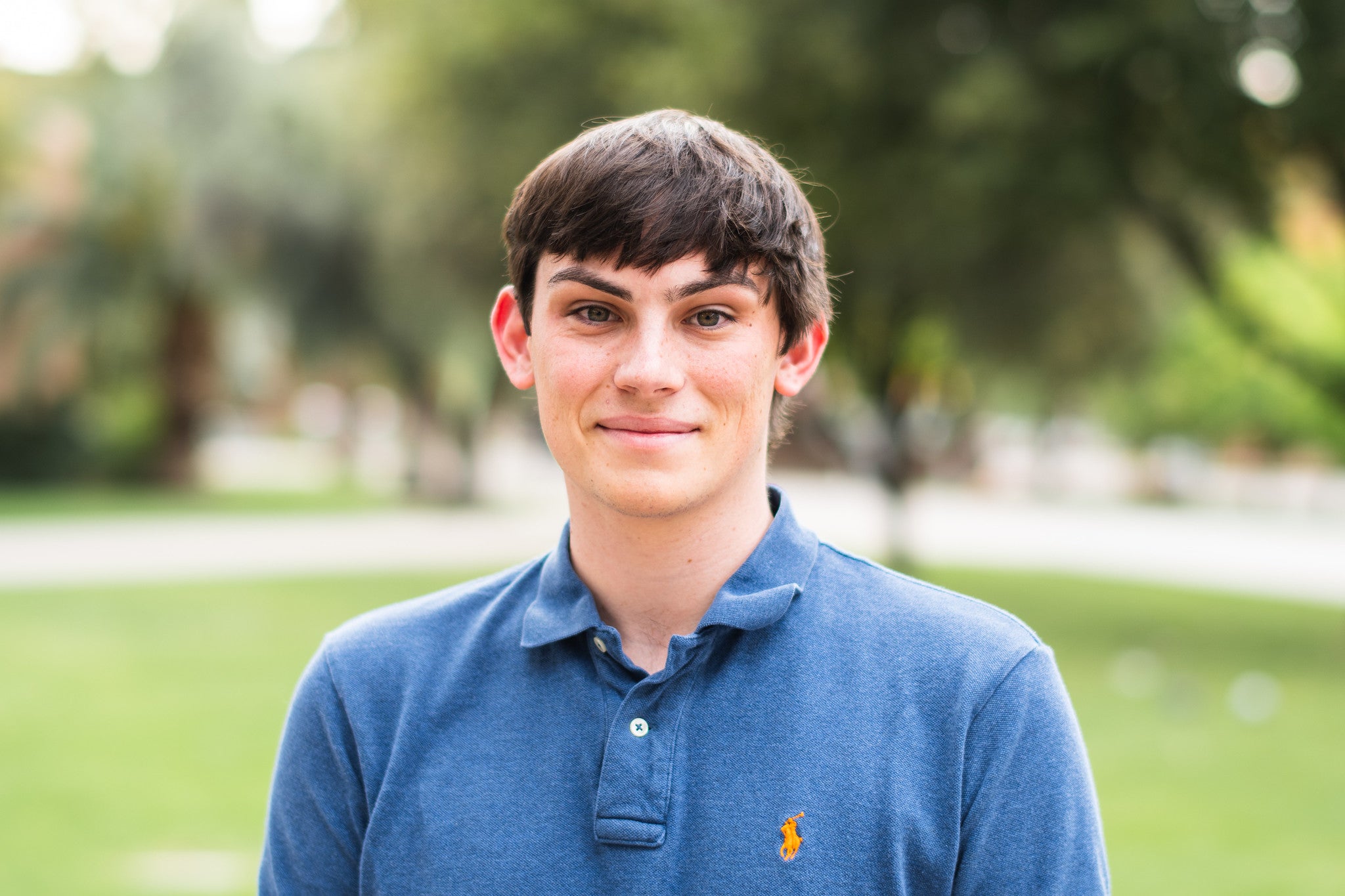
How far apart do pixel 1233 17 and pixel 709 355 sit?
10076 mm

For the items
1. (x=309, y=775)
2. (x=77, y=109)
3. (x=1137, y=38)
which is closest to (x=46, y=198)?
(x=77, y=109)

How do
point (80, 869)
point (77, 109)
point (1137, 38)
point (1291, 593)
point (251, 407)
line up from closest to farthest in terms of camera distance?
point (80, 869)
point (1137, 38)
point (1291, 593)
point (77, 109)
point (251, 407)

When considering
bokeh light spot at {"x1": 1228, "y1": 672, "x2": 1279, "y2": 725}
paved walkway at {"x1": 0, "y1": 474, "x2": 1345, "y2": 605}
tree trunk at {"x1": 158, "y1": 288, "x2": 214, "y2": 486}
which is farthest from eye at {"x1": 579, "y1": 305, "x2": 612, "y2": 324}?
tree trunk at {"x1": 158, "y1": 288, "x2": 214, "y2": 486}

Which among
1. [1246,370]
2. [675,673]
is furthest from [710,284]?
[1246,370]

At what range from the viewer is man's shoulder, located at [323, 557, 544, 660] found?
1.89 meters

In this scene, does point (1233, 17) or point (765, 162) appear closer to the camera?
point (765, 162)

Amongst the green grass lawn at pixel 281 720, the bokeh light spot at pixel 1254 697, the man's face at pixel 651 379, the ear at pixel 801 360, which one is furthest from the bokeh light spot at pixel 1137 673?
the man's face at pixel 651 379

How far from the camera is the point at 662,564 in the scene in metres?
1.85

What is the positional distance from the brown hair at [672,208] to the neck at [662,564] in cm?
27

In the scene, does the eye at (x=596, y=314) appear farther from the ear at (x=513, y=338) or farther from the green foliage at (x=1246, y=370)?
the green foliage at (x=1246, y=370)

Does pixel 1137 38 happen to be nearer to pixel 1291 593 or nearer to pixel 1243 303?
pixel 1243 303

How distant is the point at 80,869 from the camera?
6098 mm

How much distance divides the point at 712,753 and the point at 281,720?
7.66 m

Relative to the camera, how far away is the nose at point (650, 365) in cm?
174
